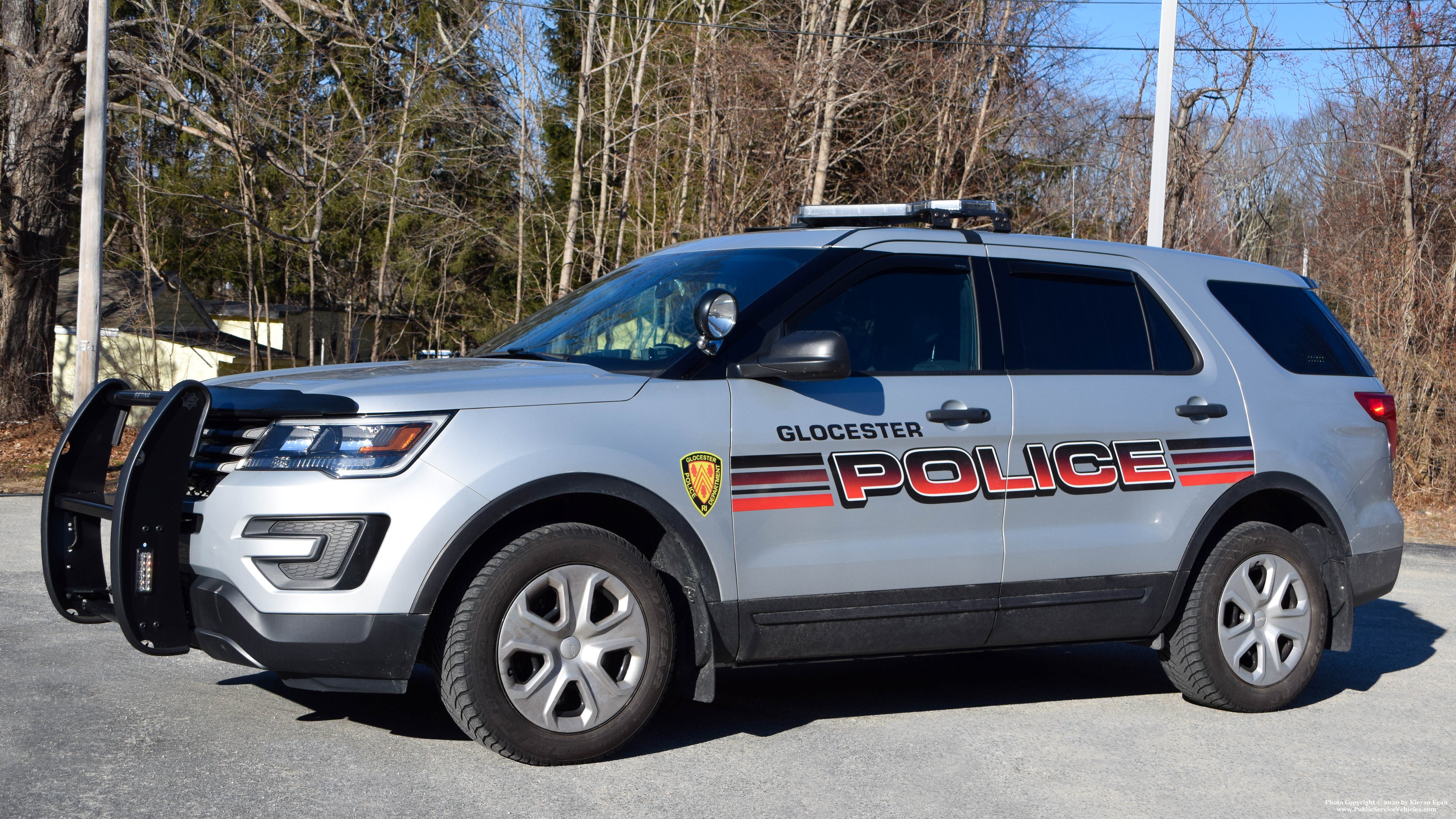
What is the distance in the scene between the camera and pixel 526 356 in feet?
16.9

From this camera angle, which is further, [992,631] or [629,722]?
[992,631]

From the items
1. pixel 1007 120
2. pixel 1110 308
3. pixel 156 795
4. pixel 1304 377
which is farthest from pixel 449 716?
pixel 1007 120

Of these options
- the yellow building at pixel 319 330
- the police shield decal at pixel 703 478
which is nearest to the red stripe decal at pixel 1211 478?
the police shield decal at pixel 703 478

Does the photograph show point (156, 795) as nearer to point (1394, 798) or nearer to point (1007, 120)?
point (1394, 798)

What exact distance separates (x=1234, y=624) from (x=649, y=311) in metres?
2.80

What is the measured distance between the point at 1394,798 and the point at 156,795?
13.0 feet

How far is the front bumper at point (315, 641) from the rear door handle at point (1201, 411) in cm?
317

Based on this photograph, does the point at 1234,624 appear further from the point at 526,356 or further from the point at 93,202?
the point at 93,202

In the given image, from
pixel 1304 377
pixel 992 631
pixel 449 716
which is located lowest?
pixel 449 716

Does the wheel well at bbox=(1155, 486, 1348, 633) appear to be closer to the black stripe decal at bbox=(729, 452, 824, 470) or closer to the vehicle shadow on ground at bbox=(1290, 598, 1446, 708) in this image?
the vehicle shadow on ground at bbox=(1290, 598, 1446, 708)

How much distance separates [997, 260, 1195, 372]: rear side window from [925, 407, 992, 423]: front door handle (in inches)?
11.0

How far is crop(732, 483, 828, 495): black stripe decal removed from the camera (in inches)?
180

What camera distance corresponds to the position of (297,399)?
4145 millimetres

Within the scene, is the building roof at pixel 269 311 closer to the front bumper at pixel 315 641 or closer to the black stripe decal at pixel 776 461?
the front bumper at pixel 315 641
